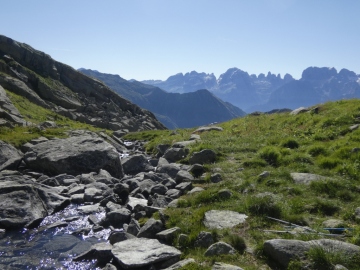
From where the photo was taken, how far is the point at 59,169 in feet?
77.3

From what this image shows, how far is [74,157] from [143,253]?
15.3 metres

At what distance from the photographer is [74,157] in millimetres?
24375

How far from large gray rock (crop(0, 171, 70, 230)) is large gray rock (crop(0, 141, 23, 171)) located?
4.67 meters

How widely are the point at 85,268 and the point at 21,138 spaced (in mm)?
22357

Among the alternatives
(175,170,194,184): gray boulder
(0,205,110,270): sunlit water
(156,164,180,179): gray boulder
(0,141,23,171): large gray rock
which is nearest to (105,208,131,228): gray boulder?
(0,205,110,270): sunlit water

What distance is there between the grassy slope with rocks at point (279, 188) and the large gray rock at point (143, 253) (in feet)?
1.79

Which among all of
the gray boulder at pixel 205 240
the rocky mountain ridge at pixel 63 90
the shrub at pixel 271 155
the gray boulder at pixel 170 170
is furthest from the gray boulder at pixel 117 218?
the rocky mountain ridge at pixel 63 90

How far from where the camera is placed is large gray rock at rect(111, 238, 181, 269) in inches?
407

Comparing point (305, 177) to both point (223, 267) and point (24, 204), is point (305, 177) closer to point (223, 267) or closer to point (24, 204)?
point (223, 267)

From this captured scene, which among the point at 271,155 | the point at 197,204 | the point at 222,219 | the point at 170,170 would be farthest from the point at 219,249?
the point at 170,170

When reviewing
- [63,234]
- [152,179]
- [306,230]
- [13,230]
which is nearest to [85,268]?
[63,234]

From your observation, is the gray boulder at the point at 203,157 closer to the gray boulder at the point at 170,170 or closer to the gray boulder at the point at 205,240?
the gray boulder at the point at 170,170

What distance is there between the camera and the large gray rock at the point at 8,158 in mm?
22188

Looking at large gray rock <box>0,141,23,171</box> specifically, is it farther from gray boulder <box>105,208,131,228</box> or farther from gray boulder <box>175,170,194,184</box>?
gray boulder <box>175,170,194,184</box>
